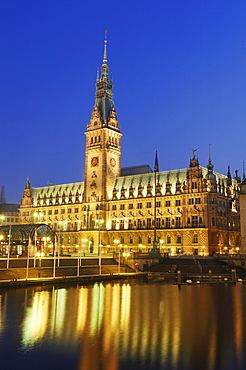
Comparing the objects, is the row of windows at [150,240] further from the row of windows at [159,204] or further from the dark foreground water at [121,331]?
the dark foreground water at [121,331]

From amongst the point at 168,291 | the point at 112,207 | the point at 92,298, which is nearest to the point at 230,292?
the point at 168,291

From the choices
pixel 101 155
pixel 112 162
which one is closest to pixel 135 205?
pixel 112 162

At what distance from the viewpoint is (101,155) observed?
144 metres

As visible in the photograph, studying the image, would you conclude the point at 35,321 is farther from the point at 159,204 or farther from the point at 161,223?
the point at 159,204

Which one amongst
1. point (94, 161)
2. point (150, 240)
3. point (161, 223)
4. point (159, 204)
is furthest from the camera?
point (94, 161)

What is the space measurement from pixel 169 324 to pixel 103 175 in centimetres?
10929

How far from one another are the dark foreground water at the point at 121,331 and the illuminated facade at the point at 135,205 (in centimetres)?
6012

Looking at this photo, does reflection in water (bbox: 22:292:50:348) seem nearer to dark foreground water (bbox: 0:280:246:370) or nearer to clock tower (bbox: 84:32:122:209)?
dark foreground water (bbox: 0:280:246:370)

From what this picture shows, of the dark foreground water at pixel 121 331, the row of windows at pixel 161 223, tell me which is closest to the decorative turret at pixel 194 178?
the row of windows at pixel 161 223

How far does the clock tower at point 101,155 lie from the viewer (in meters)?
144

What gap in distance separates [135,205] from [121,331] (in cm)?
10541

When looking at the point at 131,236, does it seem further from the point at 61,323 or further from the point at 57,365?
the point at 57,365

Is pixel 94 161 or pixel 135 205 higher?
pixel 94 161

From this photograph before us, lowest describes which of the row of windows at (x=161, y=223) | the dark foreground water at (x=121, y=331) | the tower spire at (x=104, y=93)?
the dark foreground water at (x=121, y=331)
